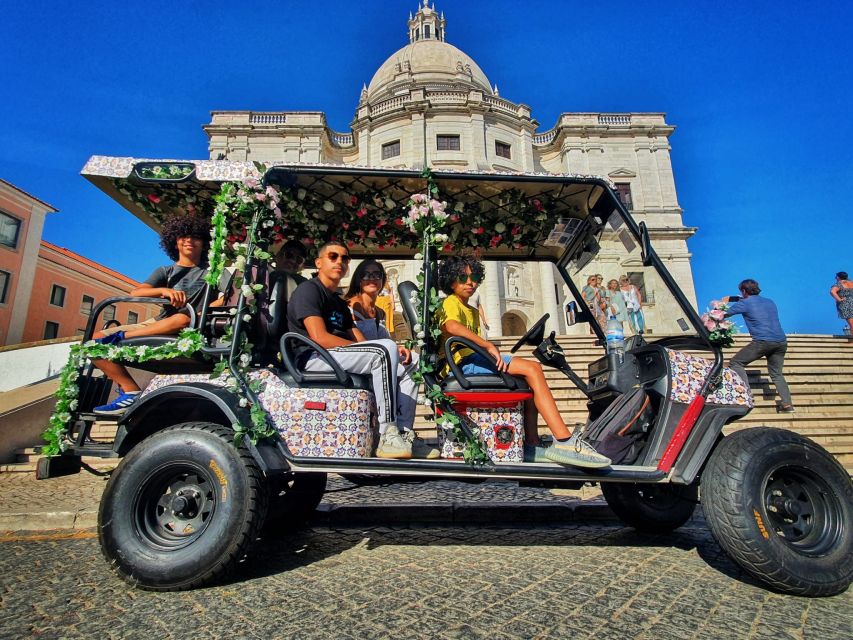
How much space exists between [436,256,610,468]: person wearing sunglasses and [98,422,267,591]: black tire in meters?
1.55

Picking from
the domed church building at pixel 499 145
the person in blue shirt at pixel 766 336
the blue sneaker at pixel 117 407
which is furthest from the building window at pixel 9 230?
the person in blue shirt at pixel 766 336

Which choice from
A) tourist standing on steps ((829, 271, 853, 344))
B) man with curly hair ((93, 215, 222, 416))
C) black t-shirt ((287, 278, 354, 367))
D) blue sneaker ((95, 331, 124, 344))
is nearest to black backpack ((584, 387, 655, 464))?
black t-shirt ((287, 278, 354, 367))

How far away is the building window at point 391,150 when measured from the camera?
31016mm

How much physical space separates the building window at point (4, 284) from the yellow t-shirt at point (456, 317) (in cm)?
3036

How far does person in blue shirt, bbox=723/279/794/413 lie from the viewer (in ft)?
23.5

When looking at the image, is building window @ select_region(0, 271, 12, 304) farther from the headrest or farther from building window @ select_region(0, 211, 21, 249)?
the headrest

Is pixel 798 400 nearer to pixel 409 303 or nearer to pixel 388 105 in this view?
pixel 409 303

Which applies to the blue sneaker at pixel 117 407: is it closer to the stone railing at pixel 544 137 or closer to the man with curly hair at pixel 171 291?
the man with curly hair at pixel 171 291

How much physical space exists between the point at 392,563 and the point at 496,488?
2.86m

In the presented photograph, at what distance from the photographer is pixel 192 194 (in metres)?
3.37

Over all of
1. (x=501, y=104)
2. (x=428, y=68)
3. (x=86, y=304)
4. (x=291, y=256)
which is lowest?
(x=291, y=256)

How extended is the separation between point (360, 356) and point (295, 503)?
5.64 feet

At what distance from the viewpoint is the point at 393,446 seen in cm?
276

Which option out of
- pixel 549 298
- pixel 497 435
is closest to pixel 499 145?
pixel 549 298
